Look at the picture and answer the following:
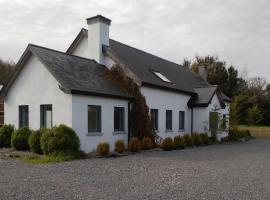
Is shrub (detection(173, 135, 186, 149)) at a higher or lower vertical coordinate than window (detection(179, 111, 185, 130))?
lower

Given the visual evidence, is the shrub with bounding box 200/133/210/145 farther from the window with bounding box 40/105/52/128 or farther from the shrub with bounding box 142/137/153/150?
the window with bounding box 40/105/52/128

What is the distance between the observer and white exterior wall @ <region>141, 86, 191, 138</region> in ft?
72.8

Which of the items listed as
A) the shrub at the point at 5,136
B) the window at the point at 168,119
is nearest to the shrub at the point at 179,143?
the window at the point at 168,119

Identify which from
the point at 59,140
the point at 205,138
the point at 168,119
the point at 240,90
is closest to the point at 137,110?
the point at 168,119

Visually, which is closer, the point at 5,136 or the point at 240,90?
the point at 5,136

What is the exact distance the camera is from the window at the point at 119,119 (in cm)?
2006

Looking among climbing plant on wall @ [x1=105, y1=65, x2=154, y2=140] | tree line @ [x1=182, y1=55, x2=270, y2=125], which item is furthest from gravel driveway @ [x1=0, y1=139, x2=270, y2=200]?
tree line @ [x1=182, y1=55, x2=270, y2=125]

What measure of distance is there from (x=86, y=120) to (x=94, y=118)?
34.8 inches

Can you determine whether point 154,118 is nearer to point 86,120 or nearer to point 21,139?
point 86,120

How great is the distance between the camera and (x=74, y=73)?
18.7m

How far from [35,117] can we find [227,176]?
1101cm

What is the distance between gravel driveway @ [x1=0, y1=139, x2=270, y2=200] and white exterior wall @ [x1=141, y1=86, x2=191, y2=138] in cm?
735

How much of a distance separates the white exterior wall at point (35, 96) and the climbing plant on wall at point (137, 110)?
14.0 feet

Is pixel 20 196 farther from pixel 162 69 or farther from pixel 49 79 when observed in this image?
pixel 162 69
